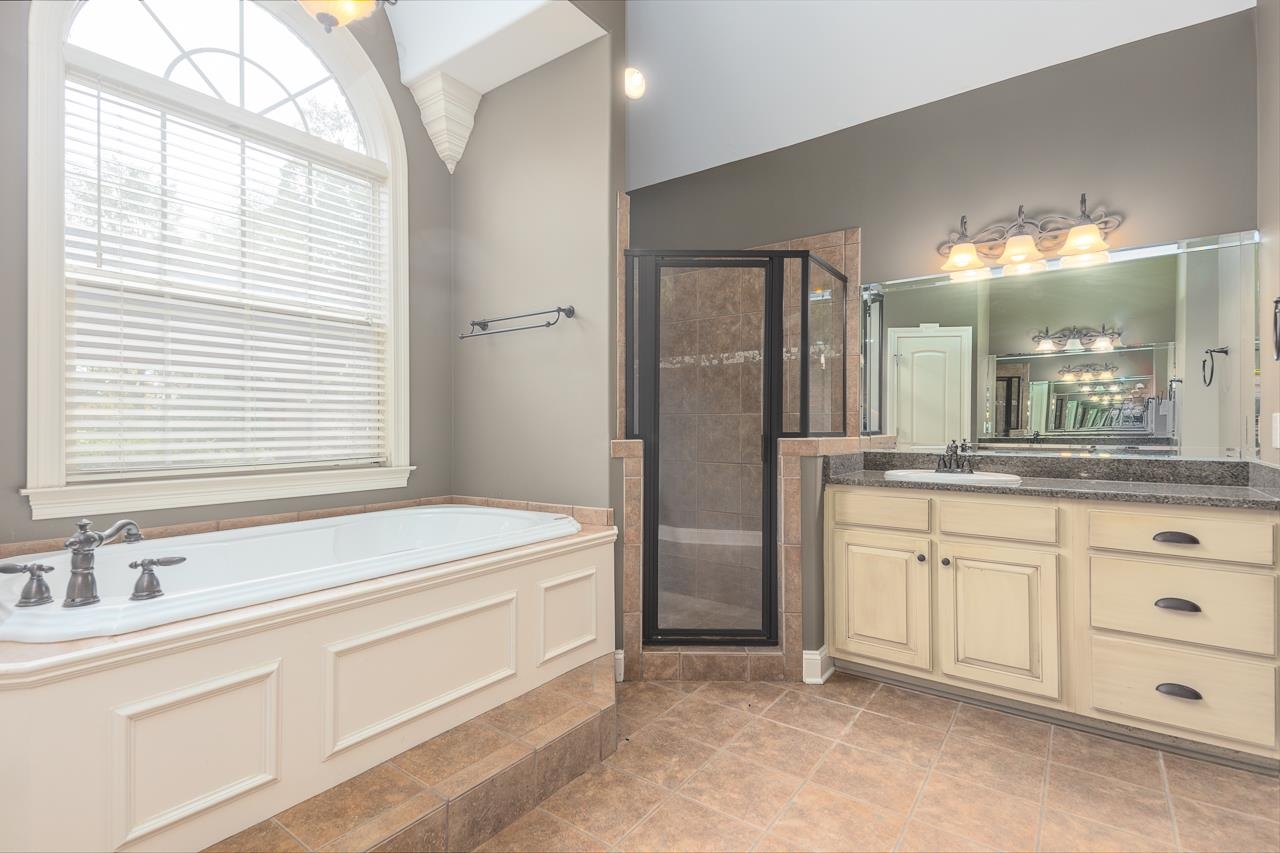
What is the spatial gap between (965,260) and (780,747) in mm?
2298

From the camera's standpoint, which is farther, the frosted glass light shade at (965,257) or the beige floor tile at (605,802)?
the frosted glass light shade at (965,257)

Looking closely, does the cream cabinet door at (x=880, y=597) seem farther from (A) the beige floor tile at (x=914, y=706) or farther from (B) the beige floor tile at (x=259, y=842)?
(B) the beige floor tile at (x=259, y=842)

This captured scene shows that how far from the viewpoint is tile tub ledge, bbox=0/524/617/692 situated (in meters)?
1.08

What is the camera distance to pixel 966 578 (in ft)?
7.79

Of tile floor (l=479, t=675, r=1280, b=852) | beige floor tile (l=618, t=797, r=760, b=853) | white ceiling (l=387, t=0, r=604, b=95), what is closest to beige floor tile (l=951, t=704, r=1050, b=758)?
tile floor (l=479, t=675, r=1280, b=852)

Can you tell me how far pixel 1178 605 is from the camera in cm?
198

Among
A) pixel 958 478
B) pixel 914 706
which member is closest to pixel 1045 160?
pixel 958 478

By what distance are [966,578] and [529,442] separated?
1934 mm

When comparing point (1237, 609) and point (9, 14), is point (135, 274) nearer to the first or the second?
point (9, 14)

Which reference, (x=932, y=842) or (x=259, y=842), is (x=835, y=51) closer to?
(x=932, y=842)

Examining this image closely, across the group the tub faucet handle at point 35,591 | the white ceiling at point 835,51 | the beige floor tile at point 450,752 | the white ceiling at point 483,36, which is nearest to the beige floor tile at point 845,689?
the beige floor tile at point 450,752

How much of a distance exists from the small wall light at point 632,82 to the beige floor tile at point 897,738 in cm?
271

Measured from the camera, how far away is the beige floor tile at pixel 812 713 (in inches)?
87.5

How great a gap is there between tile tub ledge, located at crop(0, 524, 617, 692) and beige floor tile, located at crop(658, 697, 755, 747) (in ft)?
3.21
